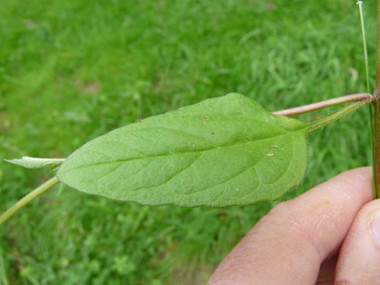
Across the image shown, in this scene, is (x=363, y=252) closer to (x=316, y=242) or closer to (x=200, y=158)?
(x=316, y=242)

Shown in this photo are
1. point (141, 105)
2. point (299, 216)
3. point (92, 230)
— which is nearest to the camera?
point (299, 216)

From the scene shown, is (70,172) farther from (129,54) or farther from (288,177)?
(129,54)

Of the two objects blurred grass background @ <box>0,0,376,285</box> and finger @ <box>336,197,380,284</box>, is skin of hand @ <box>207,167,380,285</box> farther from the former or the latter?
blurred grass background @ <box>0,0,376,285</box>

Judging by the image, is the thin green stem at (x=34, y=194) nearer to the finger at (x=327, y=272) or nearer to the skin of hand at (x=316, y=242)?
the skin of hand at (x=316, y=242)

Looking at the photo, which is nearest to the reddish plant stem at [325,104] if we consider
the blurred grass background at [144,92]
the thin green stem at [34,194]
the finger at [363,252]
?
the finger at [363,252]

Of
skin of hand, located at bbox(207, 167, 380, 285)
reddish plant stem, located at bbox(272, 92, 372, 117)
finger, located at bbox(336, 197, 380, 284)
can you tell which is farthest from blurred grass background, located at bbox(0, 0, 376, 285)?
reddish plant stem, located at bbox(272, 92, 372, 117)

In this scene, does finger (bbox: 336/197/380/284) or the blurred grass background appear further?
the blurred grass background

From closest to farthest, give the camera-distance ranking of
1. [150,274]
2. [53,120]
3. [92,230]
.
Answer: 1. [150,274]
2. [92,230]
3. [53,120]

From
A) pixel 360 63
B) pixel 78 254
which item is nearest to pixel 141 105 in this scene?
pixel 78 254
